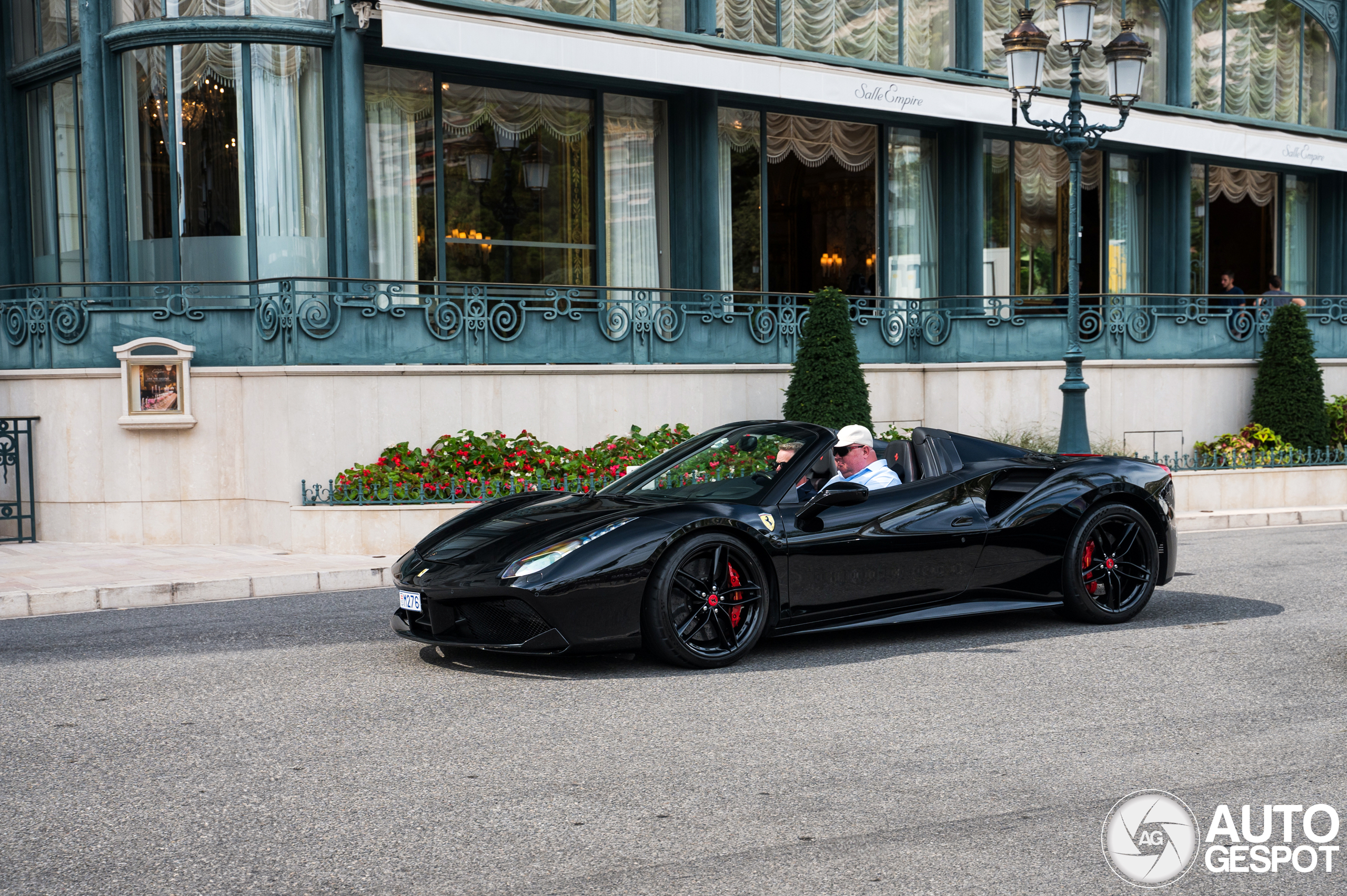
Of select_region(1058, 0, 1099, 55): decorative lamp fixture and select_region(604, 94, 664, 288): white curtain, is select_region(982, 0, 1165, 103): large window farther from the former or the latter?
select_region(1058, 0, 1099, 55): decorative lamp fixture

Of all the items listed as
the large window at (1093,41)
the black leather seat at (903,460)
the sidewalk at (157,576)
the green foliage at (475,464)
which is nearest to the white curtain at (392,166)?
the green foliage at (475,464)

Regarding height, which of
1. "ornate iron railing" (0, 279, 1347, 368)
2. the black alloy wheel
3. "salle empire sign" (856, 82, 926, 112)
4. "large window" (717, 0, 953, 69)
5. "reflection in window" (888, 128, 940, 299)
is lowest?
the black alloy wheel

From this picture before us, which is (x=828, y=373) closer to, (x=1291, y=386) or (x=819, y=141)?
(x=819, y=141)

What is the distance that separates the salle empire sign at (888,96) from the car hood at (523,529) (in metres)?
12.9

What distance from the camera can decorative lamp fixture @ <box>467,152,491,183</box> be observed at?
57.1 feet

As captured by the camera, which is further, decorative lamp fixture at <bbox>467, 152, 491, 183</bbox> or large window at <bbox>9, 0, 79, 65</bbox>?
decorative lamp fixture at <bbox>467, 152, 491, 183</bbox>

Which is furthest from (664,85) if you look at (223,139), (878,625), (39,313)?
(878,625)

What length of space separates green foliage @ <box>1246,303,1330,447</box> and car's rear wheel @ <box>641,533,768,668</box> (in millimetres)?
13363

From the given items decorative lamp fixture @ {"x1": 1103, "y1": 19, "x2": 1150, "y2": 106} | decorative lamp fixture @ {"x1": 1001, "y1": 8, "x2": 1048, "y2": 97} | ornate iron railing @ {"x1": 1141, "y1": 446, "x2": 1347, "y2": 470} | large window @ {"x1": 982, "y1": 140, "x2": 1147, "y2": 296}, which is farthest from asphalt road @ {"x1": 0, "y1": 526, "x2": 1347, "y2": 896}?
large window @ {"x1": 982, "y1": 140, "x2": 1147, "y2": 296}

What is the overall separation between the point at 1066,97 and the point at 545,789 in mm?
19100

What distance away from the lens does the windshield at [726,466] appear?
732 centimetres

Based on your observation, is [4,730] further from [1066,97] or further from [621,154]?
[1066,97]

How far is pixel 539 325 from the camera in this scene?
15172mm

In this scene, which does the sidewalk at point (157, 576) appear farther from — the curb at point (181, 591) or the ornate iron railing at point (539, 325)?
the ornate iron railing at point (539, 325)
